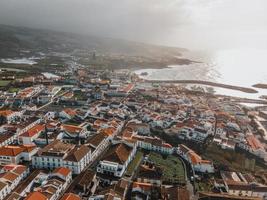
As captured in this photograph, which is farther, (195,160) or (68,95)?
(68,95)

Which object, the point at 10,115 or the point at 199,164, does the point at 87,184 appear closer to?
the point at 199,164

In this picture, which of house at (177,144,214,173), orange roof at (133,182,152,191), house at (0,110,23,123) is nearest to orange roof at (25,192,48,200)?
orange roof at (133,182,152,191)

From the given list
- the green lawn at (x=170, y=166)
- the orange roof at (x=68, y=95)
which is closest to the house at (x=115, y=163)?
the green lawn at (x=170, y=166)

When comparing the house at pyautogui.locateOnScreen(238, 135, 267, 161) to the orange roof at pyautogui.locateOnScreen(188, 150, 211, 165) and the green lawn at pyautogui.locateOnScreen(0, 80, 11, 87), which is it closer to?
the orange roof at pyautogui.locateOnScreen(188, 150, 211, 165)

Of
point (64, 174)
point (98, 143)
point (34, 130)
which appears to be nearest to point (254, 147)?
point (98, 143)

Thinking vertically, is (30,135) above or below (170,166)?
above

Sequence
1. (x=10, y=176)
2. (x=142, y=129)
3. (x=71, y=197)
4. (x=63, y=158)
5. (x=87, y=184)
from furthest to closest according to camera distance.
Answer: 1. (x=142, y=129)
2. (x=63, y=158)
3. (x=87, y=184)
4. (x=10, y=176)
5. (x=71, y=197)

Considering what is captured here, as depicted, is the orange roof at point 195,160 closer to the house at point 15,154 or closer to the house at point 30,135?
the house at point 15,154
